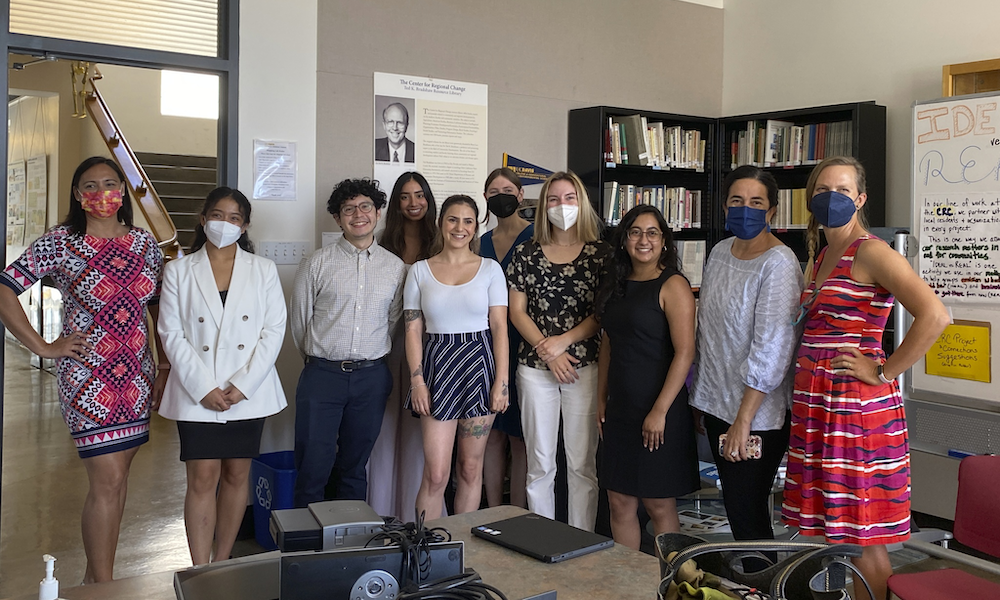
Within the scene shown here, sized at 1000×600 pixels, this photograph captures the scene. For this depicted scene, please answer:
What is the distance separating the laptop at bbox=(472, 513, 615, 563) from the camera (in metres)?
1.64

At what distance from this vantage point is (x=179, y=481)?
16.3 ft

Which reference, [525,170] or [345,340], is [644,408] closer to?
[345,340]

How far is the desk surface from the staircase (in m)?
7.12

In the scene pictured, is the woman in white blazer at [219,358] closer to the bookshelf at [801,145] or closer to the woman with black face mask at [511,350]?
the woman with black face mask at [511,350]

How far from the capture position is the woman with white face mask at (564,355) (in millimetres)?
3156

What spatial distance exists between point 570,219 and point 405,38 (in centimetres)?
183

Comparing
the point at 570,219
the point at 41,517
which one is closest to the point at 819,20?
the point at 570,219

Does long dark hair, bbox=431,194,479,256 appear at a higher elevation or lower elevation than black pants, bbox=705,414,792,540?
higher

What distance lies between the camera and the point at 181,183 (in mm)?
8289

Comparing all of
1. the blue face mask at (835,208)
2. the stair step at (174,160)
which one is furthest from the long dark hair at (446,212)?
the stair step at (174,160)

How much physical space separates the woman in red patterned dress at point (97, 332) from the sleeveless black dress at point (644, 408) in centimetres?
176

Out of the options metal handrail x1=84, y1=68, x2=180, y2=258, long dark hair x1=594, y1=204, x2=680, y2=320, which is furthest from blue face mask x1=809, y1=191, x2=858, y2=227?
metal handrail x1=84, y1=68, x2=180, y2=258

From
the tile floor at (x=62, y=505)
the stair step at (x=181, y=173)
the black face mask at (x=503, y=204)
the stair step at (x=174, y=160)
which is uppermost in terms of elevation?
the stair step at (x=174, y=160)

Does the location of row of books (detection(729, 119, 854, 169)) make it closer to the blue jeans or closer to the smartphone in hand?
the smartphone in hand
